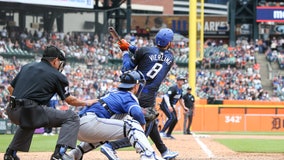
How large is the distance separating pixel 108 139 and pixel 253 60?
3155 cm

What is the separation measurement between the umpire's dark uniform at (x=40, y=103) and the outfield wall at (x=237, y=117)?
2002 centimetres

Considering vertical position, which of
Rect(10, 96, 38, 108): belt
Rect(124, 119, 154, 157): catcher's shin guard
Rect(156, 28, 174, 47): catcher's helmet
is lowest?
Rect(124, 119, 154, 157): catcher's shin guard

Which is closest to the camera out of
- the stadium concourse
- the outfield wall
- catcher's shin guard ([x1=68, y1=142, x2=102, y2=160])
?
catcher's shin guard ([x1=68, y1=142, x2=102, y2=160])

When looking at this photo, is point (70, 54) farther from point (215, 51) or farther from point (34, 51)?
point (215, 51)

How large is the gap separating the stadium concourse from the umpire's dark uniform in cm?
2057

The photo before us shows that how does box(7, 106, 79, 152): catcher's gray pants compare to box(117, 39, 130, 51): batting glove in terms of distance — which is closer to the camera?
box(7, 106, 79, 152): catcher's gray pants

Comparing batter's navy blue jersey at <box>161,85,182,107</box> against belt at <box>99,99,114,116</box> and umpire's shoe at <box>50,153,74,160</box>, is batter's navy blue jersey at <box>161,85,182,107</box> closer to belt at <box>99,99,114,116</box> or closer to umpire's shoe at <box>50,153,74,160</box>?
belt at <box>99,99,114,116</box>

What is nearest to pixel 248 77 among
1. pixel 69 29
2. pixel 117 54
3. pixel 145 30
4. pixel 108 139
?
pixel 117 54

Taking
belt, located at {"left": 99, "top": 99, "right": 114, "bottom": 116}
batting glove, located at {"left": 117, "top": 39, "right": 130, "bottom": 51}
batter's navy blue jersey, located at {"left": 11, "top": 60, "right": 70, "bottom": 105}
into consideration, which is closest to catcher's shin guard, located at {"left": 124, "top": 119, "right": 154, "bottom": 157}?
belt, located at {"left": 99, "top": 99, "right": 114, "bottom": 116}

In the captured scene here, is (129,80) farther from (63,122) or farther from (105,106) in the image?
(63,122)

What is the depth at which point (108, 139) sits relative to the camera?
9320 millimetres

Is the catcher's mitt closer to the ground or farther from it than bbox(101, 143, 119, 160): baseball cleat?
farther from it

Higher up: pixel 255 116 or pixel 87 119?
pixel 87 119

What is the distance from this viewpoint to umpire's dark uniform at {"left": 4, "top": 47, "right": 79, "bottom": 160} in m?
9.19
